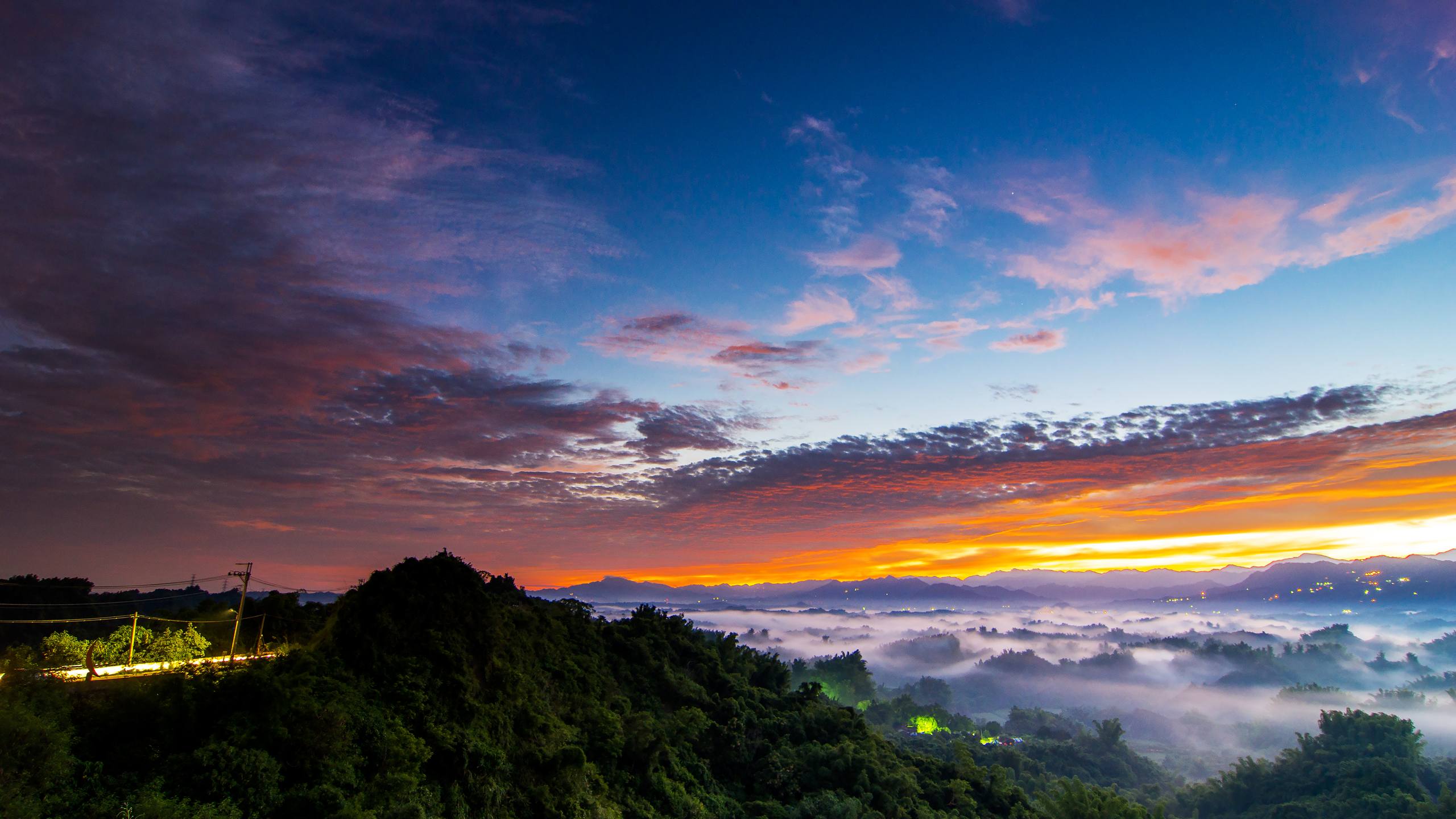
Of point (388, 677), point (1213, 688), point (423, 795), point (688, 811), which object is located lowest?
point (1213, 688)

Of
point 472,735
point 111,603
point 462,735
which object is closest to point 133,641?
point 462,735

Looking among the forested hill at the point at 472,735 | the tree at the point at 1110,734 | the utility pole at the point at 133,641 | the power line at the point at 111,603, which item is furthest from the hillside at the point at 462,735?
the tree at the point at 1110,734

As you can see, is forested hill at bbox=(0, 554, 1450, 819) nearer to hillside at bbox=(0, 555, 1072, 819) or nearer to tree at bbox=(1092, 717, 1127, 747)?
hillside at bbox=(0, 555, 1072, 819)

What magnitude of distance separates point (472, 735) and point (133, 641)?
13.1 metres

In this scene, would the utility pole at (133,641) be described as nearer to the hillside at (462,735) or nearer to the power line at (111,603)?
the hillside at (462,735)

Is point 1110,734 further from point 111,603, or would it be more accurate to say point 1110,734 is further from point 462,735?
point 111,603

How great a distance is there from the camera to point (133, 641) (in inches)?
987

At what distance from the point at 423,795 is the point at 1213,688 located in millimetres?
235344

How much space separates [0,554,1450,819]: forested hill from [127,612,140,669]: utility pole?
6.32 metres

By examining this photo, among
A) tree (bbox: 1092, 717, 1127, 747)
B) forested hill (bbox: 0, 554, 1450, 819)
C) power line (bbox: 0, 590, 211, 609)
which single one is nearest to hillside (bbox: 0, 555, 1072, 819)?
forested hill (bbox: 0, 554, 1450, 819)

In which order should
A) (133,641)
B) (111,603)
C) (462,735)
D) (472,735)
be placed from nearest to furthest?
(462,735) → (472,735) → (133,641) → (111,603)

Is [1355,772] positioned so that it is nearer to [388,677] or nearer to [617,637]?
[617,637]

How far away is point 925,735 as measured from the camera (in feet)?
342

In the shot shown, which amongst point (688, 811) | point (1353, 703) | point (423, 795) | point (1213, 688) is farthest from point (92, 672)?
point (1213, 688)
